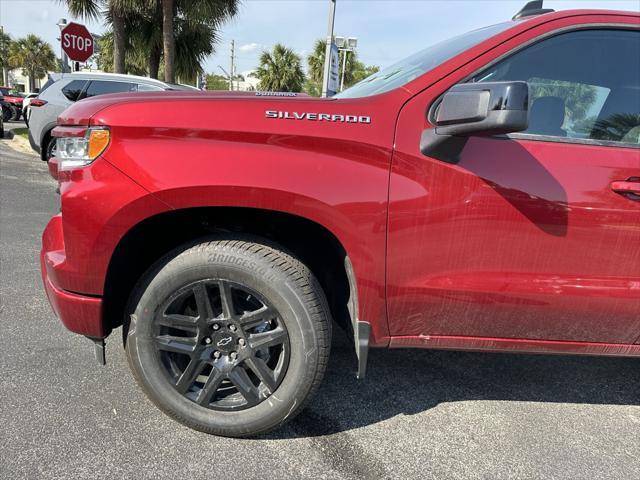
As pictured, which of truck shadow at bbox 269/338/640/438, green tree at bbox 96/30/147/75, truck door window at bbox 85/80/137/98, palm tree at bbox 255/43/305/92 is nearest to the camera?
truck shadow at bbox 269/338/640/438

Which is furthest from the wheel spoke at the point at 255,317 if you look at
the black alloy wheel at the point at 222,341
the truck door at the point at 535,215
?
the truck door at the point at 535,215

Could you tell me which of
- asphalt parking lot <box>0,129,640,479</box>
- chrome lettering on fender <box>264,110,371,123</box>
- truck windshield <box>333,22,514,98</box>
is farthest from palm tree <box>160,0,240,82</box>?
chrome lettering on fender <box>264,110,371,123</box>

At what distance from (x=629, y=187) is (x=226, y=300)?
1681 millimetres

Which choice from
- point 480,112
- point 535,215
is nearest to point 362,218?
point 480,112

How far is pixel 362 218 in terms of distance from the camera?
1839 mm

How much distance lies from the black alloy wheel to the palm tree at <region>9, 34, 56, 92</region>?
7068 cm

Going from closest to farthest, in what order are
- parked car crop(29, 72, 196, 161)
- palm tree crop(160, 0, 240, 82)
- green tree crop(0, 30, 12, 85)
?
parked car crop(29, 72, 196, 161)
palm tree crop(160, 0, 240, 82)
green tree crop(0, 30, 12, 85)

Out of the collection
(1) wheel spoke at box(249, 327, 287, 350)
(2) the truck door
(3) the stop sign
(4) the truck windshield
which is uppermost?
(3) the stop sign

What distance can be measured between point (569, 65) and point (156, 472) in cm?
241

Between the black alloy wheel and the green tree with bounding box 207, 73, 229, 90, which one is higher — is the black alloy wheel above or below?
below

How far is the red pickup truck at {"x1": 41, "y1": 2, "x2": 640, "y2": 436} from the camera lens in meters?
1.83

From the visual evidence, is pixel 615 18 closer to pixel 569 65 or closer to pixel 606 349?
pixel 569 65

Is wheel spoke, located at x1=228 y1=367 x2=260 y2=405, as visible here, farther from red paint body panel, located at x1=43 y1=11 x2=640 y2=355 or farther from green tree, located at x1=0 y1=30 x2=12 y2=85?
green tree, located at x1=0 y1=30 x2=12 y2=85

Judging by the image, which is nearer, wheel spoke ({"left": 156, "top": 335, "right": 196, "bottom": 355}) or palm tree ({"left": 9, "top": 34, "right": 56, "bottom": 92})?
wheel spoke ({"left": 156, "top": 335, "right": 196, "bottom": 355})
